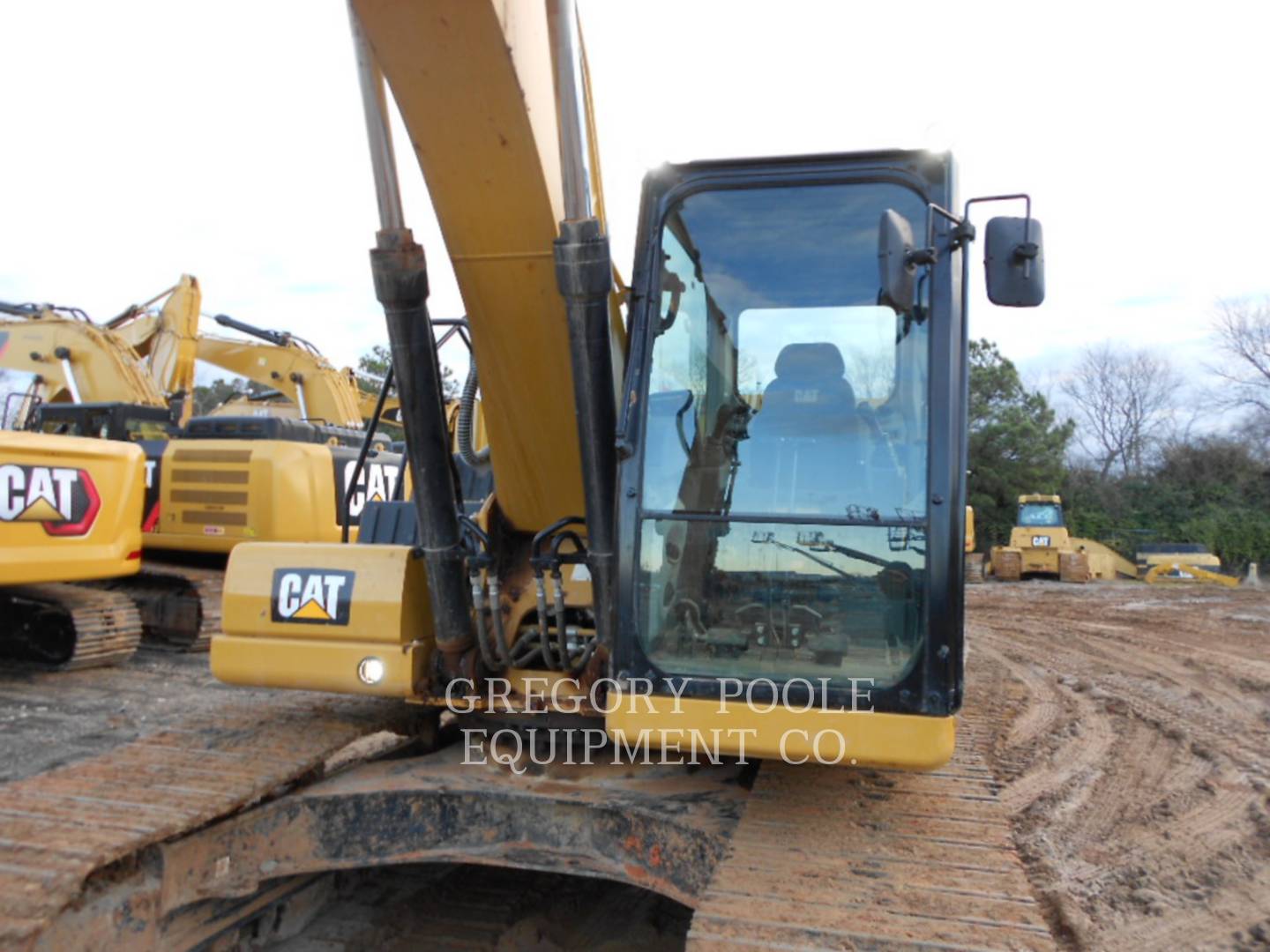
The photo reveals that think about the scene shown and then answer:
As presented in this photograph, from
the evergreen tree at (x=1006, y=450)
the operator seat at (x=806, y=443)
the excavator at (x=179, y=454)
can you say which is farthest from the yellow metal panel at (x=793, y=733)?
the evergreen tree at (x=1006, y=450)

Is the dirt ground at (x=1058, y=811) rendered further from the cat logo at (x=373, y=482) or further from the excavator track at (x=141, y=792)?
the cat logo at (x=373, y=482)

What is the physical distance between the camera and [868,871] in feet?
7.89

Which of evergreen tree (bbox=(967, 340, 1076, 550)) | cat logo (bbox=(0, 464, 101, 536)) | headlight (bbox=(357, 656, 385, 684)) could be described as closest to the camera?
headlight (bbox=(357, 656, 385, 684))

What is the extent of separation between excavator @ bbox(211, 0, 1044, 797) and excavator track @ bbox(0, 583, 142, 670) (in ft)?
12.0

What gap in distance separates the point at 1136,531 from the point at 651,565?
29235mm

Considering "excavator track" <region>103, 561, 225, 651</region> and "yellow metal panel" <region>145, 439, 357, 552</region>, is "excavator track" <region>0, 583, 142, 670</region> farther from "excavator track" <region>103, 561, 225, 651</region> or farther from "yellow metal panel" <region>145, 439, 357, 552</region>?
"yellow metal panel" <region>145, 439, 357, 552</region>

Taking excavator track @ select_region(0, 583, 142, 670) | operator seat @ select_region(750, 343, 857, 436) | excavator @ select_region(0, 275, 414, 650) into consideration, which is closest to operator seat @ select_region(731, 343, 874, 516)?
operator seat @ select_region(750, 343, 857, 436)

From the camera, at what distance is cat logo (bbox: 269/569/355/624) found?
11.2ft

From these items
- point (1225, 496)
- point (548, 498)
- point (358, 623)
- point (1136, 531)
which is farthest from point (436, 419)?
point (1225, 496)

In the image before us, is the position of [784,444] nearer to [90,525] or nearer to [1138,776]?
[1138,776]

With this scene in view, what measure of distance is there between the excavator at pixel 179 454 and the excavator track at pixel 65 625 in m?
0.08

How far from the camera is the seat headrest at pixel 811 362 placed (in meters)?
2.81

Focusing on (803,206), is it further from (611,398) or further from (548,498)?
(548,498)

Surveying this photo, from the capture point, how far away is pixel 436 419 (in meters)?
3.22
